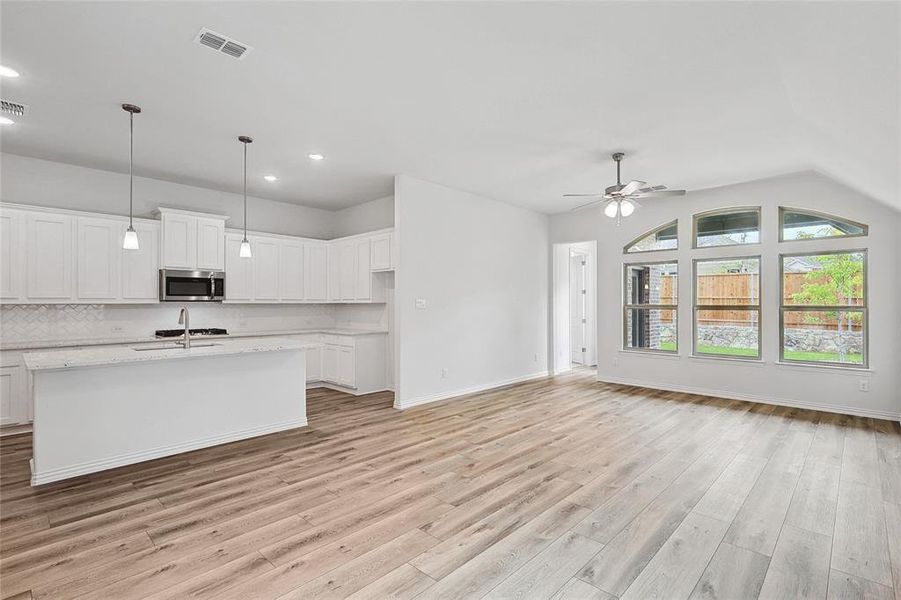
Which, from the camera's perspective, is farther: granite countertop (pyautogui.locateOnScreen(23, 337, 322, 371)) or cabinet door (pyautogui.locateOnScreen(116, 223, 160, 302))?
cabinet door (pyautogui.locateOnScreen(116, 223, 160, 302))

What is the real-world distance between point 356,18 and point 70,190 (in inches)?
189

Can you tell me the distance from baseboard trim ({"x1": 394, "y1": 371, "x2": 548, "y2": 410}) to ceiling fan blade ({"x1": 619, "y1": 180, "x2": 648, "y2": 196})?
11.0 ft

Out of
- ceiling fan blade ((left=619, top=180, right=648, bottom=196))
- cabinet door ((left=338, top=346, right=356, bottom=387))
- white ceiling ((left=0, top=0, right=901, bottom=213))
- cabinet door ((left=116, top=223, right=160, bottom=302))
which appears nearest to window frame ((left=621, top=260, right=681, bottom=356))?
white ceiling ((left=0, top=0, right=901, bottom=213))

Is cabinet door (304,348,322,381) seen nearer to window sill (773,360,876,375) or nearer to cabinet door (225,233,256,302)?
cabinet door (225,233,256,302)

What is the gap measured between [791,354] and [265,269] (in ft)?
23.7

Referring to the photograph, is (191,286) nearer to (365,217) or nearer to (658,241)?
(365,217)

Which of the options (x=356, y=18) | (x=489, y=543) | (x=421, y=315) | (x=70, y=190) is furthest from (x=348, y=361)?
(x=356, y=18)

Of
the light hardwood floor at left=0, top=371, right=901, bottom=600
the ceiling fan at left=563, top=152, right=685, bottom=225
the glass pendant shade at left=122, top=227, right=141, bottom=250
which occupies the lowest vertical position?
the light hardwood floor at left=0, top=371, right=901, bottom=600

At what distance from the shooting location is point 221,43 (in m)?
2.71

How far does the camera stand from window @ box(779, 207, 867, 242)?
523cm

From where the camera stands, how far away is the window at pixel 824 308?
5.22 m

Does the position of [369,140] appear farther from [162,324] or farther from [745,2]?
[162,324]

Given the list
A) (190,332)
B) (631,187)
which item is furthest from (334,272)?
(631,187)

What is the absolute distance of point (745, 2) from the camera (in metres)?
2.31
